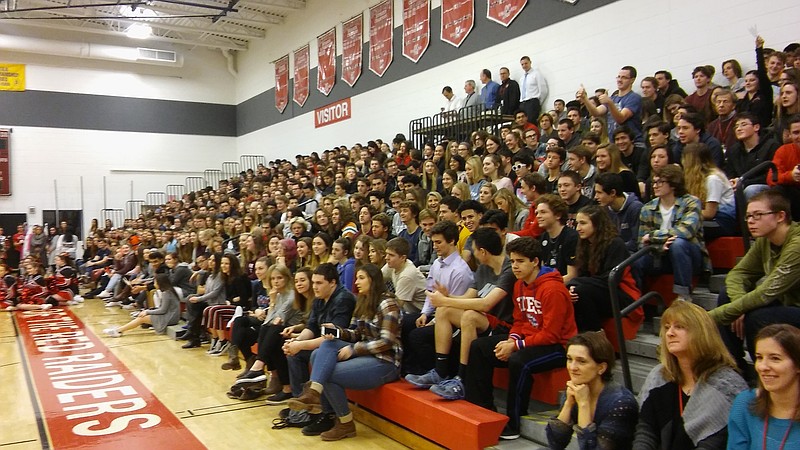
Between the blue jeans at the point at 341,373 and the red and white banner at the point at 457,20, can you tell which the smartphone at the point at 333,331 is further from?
the red and white banner at the point at 457,20

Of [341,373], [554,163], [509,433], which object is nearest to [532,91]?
[554,163]

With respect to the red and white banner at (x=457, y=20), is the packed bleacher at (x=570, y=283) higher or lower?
lower

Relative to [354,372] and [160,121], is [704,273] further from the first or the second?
[160,121]

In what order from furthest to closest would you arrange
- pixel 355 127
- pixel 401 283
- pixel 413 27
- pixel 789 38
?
pixel 355 127, pixel 413 27, pixel 789 38, pixel 401 283

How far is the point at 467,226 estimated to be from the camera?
5.11 meters

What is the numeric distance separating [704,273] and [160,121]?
19192 mm

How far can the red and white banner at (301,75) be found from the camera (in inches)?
670

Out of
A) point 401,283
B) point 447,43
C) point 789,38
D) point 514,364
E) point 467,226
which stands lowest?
point 514,364

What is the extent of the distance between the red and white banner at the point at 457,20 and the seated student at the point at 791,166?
7420 millimetres

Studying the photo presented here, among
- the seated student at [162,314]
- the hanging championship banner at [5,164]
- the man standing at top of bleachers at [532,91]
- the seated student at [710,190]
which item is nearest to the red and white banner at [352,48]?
the man standing at top of bleachers at [532,91]

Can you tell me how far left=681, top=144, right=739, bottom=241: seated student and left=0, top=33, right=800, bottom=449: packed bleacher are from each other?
0.01 m

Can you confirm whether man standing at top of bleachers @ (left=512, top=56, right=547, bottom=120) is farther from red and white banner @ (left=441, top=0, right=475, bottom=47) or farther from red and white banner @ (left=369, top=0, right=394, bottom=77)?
red and white banner @ (left=369, top=0, right=394, bottom=77)

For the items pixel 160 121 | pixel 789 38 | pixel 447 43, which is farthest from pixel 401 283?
pixel 160 121

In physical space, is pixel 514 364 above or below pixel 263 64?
below
